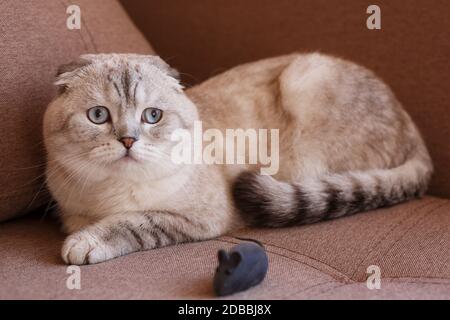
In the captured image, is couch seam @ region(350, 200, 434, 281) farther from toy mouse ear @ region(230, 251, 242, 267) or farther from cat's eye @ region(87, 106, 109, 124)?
cat's eye @ region(87, 106, 109, 124)

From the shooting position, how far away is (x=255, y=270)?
124 cm

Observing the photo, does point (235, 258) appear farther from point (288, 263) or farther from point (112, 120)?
point (112, 120)

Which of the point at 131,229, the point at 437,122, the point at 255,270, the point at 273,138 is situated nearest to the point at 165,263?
the point at 131,229

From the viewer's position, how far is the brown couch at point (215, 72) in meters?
1.31

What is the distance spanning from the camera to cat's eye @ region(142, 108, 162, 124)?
157cm

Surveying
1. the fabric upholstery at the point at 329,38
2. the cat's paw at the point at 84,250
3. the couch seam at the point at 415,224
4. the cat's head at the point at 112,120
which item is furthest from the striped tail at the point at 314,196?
the cat's paw at the point at 84,250

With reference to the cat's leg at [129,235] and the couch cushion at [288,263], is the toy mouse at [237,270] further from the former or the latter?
the cat's leg at [129,235]

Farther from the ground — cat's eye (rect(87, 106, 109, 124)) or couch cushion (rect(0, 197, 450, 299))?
cat's eye (rect(87, 106, 109, 124))

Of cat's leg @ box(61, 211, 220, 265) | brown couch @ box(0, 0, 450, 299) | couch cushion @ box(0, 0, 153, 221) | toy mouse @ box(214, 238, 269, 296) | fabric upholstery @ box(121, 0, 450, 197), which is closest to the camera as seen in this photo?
toy mouse @ box(214, 238, 269, 296)

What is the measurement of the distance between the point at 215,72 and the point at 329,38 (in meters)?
0.53

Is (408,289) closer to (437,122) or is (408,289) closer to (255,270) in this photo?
(255,270)

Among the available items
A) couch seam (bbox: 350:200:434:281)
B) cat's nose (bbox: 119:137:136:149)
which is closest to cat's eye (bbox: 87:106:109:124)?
cat's nose (bbox: 119:137:136:149)

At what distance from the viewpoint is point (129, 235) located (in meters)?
1.51

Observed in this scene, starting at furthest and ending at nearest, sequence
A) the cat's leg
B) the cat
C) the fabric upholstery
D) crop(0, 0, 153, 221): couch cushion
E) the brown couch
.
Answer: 1. the fabric upholstery
2. crop(0, 0, 153, 221): couch cushion
3. the cat
4. the cat's leg
5. the brown couch
